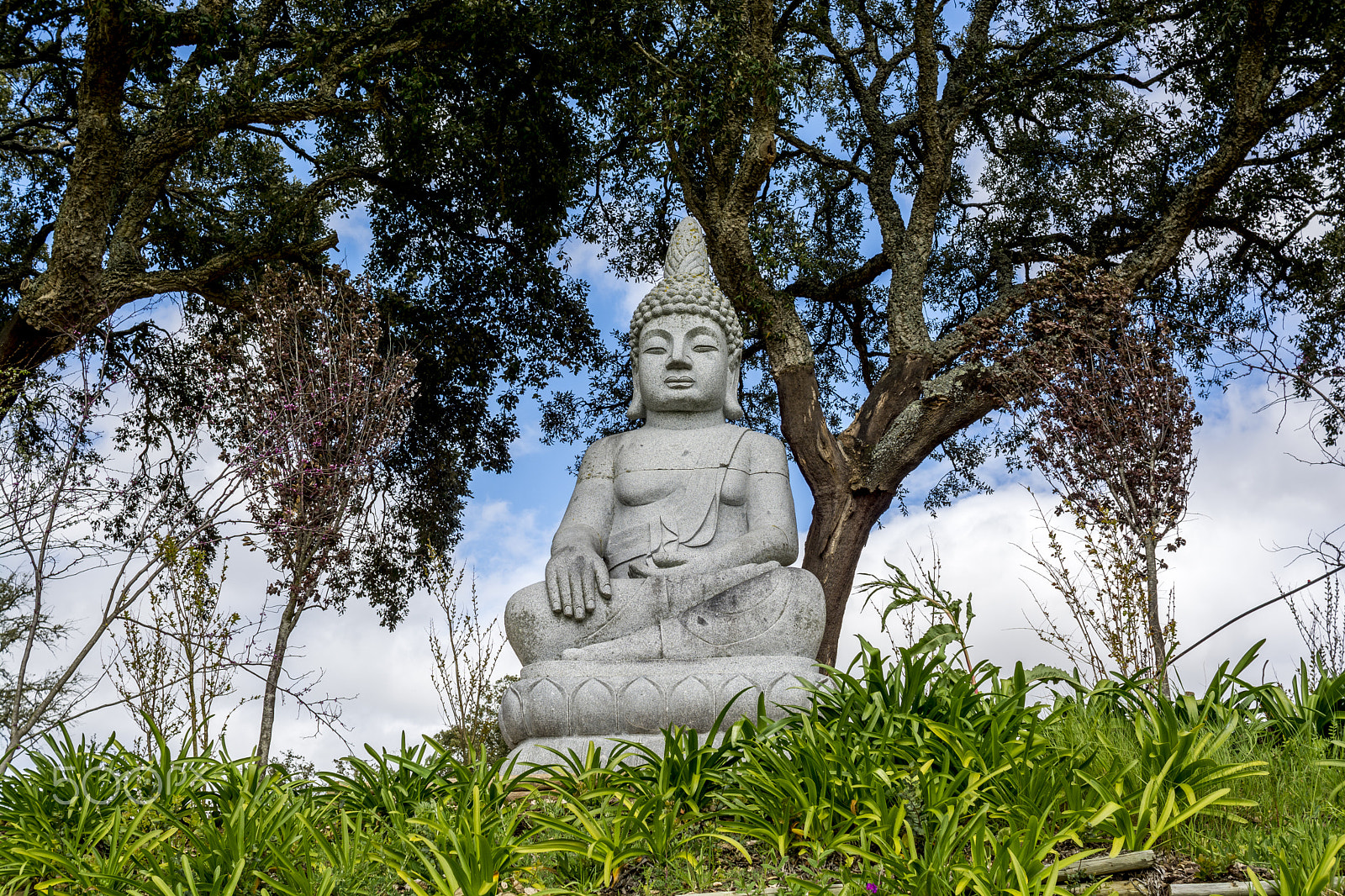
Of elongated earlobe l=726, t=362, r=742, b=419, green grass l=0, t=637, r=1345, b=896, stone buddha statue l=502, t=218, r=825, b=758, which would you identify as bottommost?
green grass l=0, t=637, r=1345, b=896

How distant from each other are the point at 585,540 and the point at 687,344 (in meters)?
1.10

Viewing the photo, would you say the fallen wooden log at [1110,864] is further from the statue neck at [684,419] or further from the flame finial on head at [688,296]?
the flame finial on head at [688,296]

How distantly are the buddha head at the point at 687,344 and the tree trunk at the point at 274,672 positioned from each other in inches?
104

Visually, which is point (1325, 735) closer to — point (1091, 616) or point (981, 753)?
point (981, 753)

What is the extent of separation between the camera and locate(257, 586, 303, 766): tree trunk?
6520mm

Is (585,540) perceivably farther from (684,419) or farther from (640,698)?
(640,698)

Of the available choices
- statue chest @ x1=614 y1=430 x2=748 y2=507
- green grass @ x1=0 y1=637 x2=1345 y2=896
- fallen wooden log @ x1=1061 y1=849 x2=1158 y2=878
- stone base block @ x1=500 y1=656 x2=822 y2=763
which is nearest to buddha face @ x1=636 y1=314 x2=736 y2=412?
statue chest @ x1=614 y1=430 x2=748 y2=507

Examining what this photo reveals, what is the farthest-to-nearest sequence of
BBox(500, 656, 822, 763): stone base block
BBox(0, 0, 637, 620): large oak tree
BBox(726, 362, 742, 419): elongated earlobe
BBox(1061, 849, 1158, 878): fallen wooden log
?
BBox(0, 0, 637, 620): large oak tree → BBox(726, 362, 742, 419): elongated earlobe → BBox(500, 656, 822, 763): stone base block → BBox(1061, 849, 1158, 878): fallen wooden log

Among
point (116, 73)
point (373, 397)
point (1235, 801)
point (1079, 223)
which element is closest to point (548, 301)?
point (373, 397)

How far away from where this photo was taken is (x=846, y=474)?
8.70 meters

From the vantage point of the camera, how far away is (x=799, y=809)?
3043 millimetres

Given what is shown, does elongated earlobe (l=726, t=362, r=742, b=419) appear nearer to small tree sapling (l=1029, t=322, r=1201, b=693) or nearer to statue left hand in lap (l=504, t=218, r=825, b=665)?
statue left hand in lap (l=504, t=218, r=825, b=665)

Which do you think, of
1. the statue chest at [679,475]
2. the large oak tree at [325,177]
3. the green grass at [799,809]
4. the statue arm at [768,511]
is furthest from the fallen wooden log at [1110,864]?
the large oak tree at [325,177]

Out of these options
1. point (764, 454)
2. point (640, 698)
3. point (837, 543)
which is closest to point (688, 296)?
point (764, 454)
